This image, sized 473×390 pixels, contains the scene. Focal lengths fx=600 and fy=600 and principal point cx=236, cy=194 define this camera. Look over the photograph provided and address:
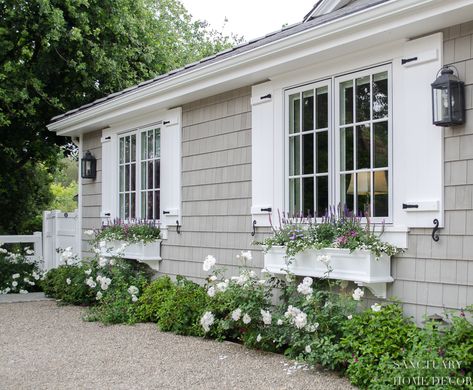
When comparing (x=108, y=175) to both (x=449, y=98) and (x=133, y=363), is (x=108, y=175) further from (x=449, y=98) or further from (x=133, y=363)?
(x=449, y=98)

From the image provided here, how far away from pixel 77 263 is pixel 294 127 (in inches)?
196

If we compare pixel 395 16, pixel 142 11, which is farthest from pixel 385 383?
pixel 142 11

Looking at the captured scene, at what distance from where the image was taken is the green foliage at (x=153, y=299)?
697cm

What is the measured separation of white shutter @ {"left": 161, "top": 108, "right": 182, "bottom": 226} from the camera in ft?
24.6

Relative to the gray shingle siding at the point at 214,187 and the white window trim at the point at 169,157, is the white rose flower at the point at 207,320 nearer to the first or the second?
the gray shingle siding at the point at 214,187

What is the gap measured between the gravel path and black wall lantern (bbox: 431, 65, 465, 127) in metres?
2.05

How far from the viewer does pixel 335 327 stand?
4.77 m

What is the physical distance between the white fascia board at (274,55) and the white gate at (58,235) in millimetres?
2095

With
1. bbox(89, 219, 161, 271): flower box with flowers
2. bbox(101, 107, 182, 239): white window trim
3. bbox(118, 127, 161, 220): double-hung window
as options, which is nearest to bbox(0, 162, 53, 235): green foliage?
bbox(118, 127, 161, 220): double-hung window

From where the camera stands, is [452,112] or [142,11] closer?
[452,112]

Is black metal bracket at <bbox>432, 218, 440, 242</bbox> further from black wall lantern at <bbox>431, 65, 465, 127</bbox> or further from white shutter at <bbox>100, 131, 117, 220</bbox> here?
white shutter at <bbox>100, 131, 117, 220</bbox>

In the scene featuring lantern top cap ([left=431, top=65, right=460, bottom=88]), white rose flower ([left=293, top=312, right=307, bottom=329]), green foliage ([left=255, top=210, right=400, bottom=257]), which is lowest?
white rose flower ([left=293, top=312, right=307, bottom=329])

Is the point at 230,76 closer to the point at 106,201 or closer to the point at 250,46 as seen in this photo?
the point at 250,46

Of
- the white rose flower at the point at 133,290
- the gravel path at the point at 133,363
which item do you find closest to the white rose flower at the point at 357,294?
the gravel path at the point at 133,363
